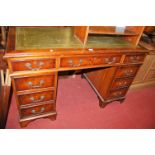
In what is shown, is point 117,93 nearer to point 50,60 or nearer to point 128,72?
point 128,72

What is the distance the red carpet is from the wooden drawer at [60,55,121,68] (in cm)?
80

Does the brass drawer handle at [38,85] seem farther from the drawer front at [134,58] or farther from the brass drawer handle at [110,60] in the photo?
the drawer front at [134,58]

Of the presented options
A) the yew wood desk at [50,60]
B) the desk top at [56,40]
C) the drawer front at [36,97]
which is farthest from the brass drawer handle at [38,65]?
the drawer front at [36,97]

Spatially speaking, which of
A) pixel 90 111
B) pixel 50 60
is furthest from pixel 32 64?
pixel 90 111

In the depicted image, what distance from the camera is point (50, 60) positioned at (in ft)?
4.21

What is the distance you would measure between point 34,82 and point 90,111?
992mm

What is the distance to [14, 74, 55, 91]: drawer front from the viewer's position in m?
1.31

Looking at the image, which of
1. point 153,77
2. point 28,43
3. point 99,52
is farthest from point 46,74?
point 153,77

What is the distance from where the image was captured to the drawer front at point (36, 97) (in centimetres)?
143

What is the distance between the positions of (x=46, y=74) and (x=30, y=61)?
21cm

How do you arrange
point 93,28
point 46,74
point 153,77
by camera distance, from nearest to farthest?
point 46,74 → point 93,28 → point 153,77

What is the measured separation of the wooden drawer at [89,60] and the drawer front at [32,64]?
117mm

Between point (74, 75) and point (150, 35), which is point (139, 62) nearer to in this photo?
point (150, 35)

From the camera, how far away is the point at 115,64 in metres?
1.64
